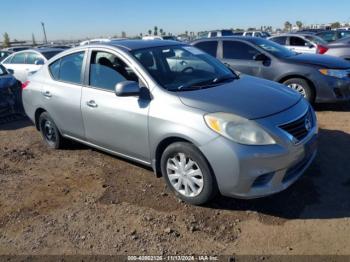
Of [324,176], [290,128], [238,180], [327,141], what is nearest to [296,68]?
[327,141]

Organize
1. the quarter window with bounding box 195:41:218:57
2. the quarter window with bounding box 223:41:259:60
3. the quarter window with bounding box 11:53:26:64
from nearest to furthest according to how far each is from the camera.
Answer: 1. the quarter window with bounding box 223:41:259:60
2. the quarter window with bounding box 195:41:218:57
3. the quarter window with bounding box 11:53:26:64

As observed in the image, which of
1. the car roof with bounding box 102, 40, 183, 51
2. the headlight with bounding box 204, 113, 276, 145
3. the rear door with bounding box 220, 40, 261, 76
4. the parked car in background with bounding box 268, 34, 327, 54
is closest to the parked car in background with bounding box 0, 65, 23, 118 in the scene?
the car roof with bounding box 102, 40, 183, 51

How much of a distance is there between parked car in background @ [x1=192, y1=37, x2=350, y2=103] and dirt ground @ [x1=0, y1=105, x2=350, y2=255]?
221 cm

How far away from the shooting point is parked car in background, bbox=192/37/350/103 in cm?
711

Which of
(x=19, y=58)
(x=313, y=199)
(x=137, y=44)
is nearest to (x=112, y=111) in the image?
(x=137, y=44)

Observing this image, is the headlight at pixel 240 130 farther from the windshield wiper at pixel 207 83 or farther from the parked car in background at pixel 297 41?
the parked car in background at pixel 297 41

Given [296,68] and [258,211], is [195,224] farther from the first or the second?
[296,68]

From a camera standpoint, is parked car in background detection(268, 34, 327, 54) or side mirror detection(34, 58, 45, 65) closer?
side mirror detection(34, 58, 45, 65)

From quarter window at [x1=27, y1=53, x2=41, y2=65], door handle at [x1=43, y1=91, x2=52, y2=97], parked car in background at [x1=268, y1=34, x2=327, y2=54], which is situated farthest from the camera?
parked car in background at [x1=268, y1=34, x2=327, y2=54]

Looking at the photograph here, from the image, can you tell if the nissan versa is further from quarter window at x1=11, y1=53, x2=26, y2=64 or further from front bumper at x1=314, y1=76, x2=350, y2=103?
quarter window at x1=11, y1=53, x2=26, y2=64

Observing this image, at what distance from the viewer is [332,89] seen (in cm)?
705

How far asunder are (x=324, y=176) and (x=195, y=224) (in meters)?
1.79

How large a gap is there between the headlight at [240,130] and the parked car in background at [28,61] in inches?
337

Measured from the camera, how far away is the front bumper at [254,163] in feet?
11.0
